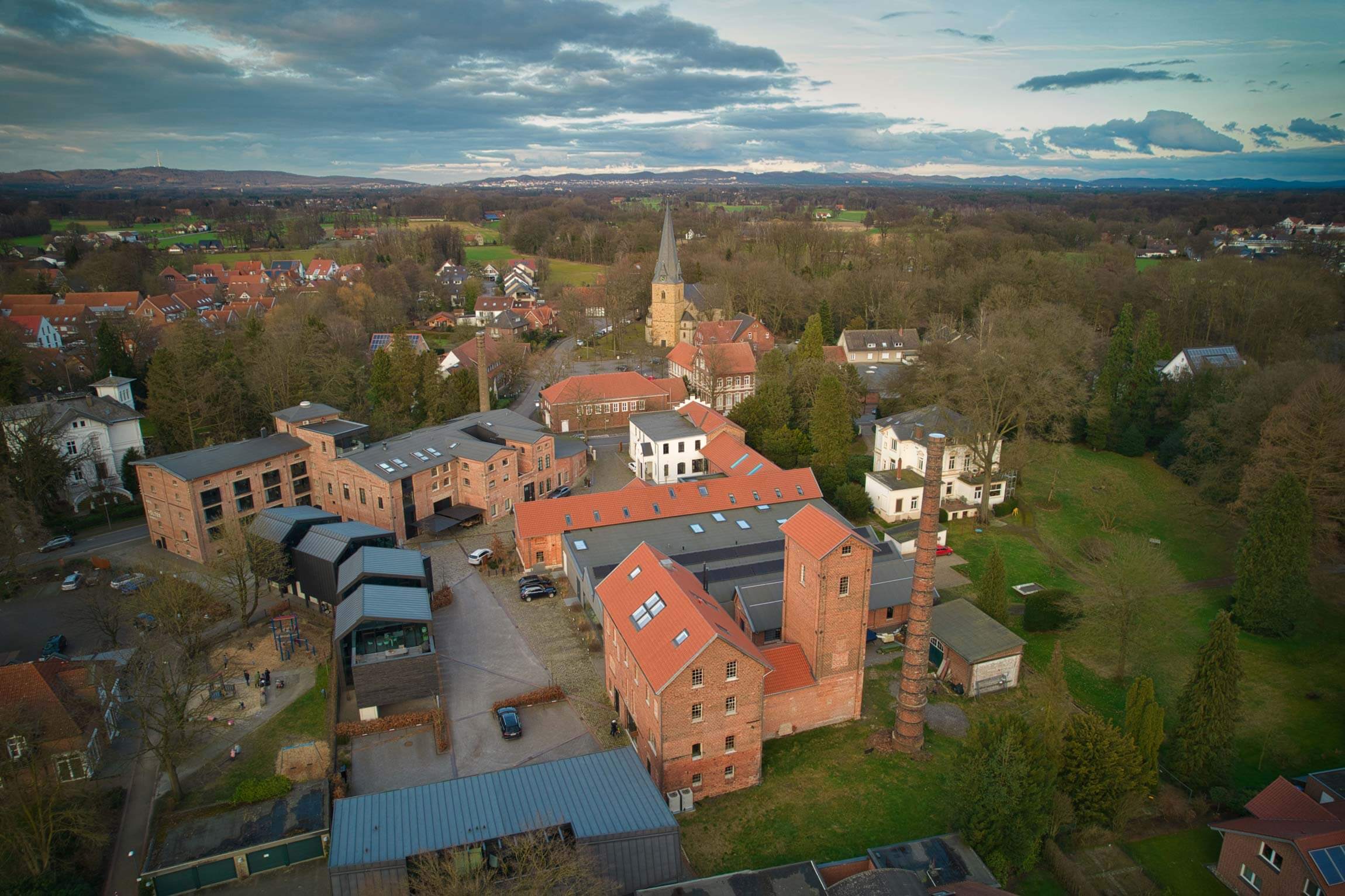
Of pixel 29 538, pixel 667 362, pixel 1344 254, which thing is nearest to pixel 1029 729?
pixel 29 538

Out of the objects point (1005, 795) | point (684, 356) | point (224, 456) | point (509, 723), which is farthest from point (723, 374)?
point (1005, 795)

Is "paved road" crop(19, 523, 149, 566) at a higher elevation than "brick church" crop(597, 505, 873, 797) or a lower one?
lower

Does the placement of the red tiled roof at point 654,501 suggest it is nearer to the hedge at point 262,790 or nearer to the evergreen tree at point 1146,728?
the hedge at point 262,790

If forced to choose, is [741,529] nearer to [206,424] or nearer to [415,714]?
[415,714]

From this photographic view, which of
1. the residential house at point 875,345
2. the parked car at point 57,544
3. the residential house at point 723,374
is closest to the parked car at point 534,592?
the parked car at point 57,544

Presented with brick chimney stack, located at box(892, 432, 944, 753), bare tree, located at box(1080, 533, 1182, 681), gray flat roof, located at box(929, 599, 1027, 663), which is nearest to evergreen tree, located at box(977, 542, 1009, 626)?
gray flat roof, located at box(929, 599, 1027, 663)

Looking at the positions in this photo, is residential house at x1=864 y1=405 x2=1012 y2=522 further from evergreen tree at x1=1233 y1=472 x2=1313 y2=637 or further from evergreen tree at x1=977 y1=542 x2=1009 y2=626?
evergreen tree at x1=1233 y1=472 x2=1313 y2=637

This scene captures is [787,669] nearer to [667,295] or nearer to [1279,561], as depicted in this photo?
[1279,561]
